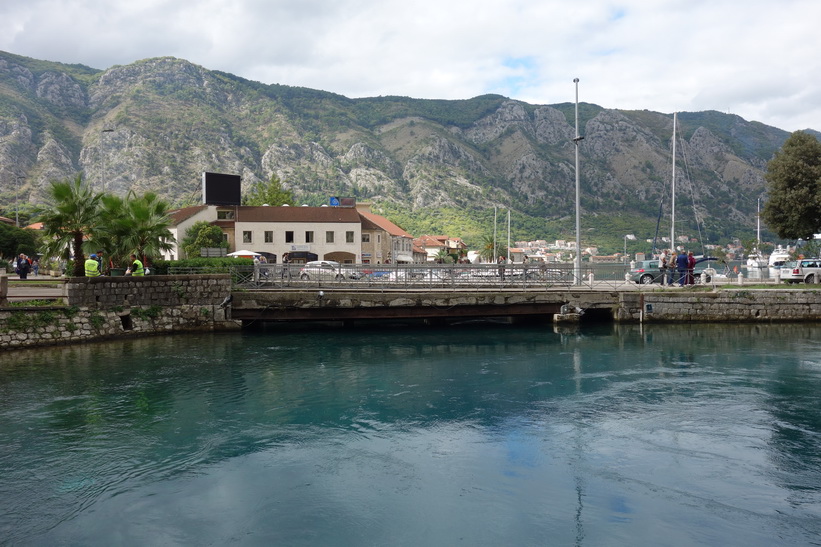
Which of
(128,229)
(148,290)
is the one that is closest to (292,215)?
(128,229)

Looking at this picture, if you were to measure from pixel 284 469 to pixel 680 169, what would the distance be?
200 meters

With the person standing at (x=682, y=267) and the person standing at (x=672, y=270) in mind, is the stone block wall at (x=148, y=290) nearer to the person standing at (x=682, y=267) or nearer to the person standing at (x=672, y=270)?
the person standing at (x=672, y=270)

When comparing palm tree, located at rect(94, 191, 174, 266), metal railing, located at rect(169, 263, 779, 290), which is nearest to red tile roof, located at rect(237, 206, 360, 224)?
metal railing, located at rect(169, 263, 779, 290)

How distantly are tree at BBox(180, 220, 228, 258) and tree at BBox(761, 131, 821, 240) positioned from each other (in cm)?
5211

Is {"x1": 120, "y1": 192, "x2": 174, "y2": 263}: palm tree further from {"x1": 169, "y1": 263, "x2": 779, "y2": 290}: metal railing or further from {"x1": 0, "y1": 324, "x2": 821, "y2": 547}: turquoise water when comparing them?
{"x1": 0, "y1": 324, "x2": 821, "y2": 547}: turquoise water

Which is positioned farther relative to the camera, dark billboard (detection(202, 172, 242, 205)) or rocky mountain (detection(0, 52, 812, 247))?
rocky mountain (detection(0, 52, 812, 247))

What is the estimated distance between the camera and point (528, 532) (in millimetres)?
9602

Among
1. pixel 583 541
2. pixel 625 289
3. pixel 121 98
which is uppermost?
pixel 121 98

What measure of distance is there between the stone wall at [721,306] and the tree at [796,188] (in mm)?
11105

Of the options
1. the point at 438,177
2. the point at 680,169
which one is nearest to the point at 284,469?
the point at 438,177

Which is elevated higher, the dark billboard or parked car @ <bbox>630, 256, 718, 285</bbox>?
the dark billboard

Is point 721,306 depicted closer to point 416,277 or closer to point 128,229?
point 416,277

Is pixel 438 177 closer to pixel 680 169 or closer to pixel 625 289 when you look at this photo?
pixel 680 169

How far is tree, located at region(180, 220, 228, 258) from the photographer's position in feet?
206
